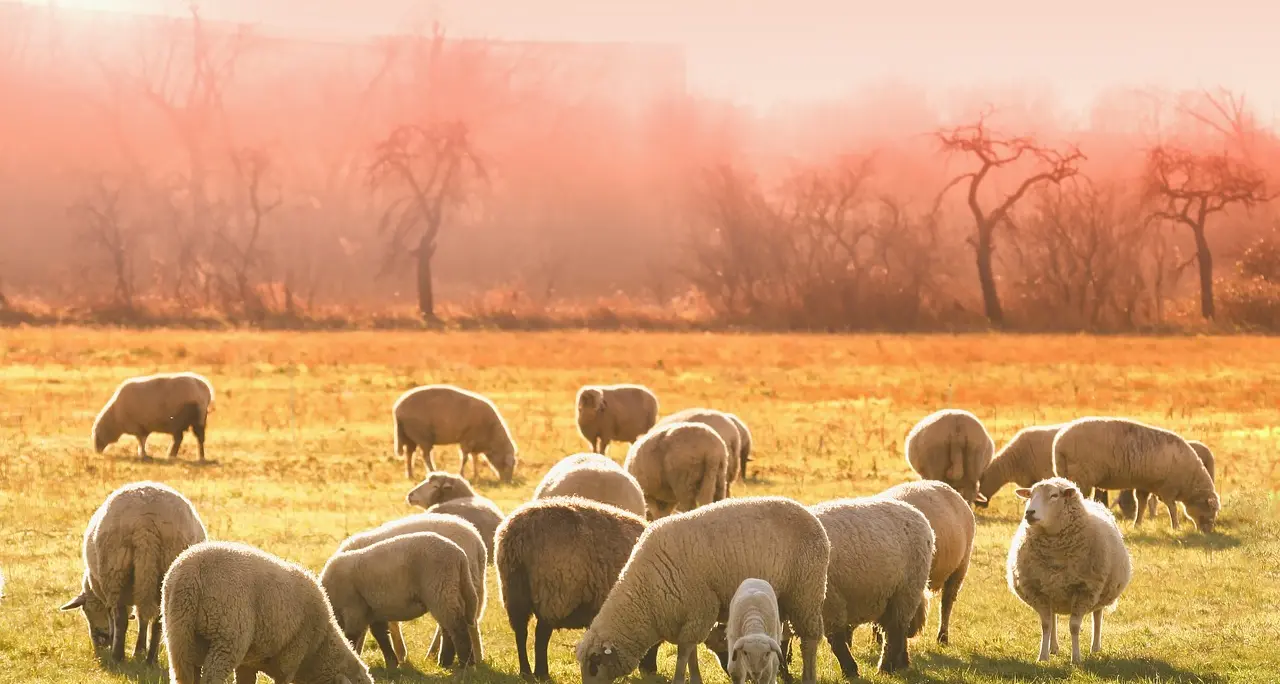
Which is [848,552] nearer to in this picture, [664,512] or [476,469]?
[664,512]

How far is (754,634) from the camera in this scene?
911 centimetres

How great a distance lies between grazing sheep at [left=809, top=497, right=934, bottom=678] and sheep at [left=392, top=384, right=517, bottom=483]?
1252cm

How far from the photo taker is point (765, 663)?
8.95 meters

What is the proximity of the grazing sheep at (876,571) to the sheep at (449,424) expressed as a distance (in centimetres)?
1252

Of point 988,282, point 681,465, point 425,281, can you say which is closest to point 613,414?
point 681,465

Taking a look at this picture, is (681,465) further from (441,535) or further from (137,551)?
(137,551)

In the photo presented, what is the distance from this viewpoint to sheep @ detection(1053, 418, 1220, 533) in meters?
17.8

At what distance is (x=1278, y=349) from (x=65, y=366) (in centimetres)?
3624

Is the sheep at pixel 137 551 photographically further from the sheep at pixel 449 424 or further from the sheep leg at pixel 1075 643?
the sheep at pixel 449 424

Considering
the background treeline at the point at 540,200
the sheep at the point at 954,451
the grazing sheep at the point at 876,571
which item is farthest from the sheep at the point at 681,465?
the background treeline at the point at 540,200

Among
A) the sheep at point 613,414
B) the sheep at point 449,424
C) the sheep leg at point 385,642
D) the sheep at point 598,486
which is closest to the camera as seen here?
the sheep leg at point 385,642

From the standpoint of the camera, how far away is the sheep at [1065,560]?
1190 cm

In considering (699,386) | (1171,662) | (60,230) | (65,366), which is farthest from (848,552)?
(60,230)

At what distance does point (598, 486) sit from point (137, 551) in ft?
14.5
